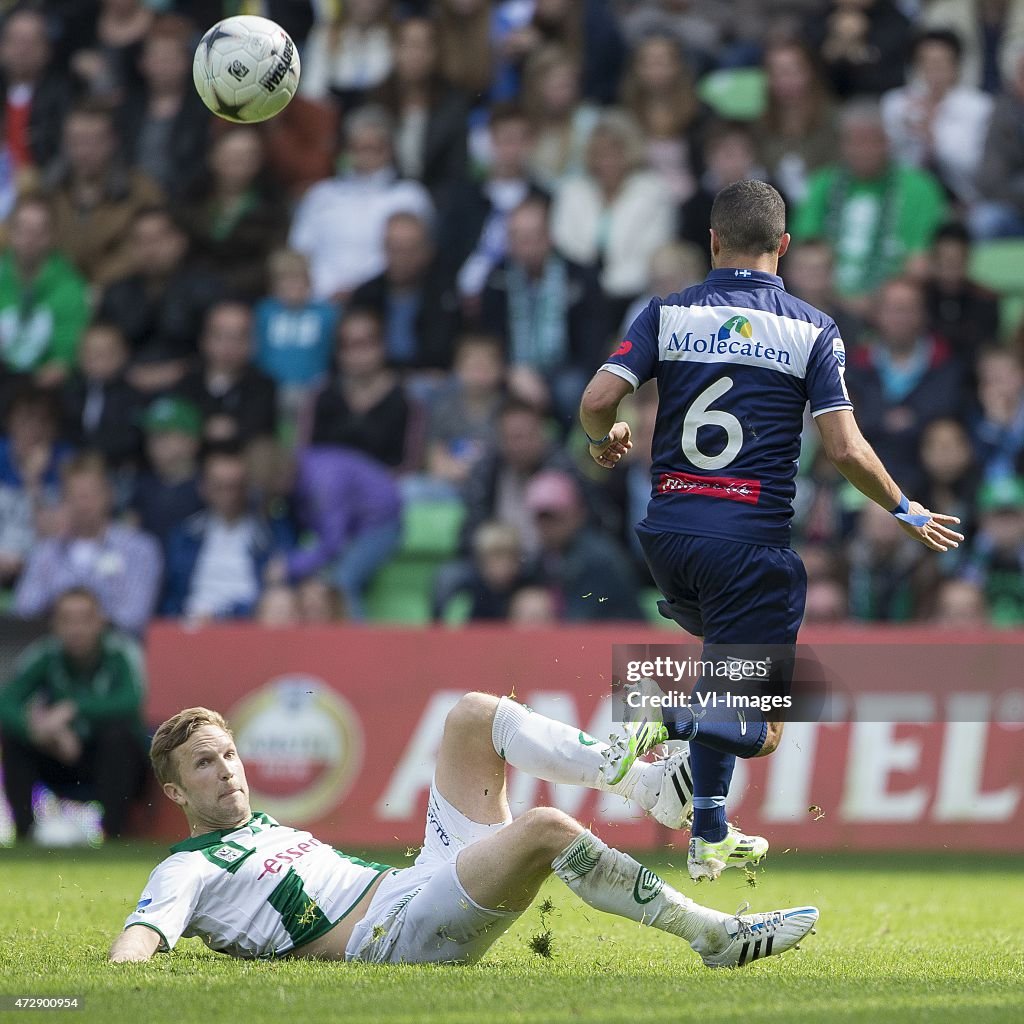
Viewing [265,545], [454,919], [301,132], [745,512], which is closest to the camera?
[454,919]

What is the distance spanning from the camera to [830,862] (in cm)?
1088

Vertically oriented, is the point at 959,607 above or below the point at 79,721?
above

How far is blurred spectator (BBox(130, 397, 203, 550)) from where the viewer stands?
13.5 meters

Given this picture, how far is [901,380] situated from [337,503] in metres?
4.25

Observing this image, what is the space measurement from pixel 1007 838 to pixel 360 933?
6340 millimetres

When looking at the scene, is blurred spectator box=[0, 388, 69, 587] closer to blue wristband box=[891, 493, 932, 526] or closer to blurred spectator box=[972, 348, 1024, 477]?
blurred spectator box=[972, 348, 1024, 477]

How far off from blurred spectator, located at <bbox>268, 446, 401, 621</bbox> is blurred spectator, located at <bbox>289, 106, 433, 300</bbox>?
6.91 feet

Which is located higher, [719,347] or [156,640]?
[719,347]

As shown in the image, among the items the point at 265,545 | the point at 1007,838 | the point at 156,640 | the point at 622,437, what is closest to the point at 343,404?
the point at 265,545

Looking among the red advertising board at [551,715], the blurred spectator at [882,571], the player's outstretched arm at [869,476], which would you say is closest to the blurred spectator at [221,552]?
the red advertising board at [551,715]

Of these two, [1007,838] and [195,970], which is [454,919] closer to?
[195,970]

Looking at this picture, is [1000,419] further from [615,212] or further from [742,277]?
[742,277]

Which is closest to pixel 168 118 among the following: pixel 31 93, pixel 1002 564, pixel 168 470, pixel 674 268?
pixel 31 93

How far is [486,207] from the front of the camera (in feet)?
47.9
